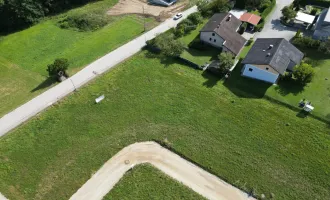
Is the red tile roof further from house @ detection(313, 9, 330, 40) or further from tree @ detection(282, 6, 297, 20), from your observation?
house @ detection(313, 9, 330, 40)

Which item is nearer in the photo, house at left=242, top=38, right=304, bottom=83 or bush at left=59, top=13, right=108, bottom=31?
house at left=242, top=38, right=304, bottom=83

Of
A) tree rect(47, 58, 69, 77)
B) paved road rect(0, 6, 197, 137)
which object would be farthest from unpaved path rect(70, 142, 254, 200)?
tree rect(47, 58, 69, 77)

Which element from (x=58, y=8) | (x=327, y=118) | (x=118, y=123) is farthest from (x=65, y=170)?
(x=58, y=8)

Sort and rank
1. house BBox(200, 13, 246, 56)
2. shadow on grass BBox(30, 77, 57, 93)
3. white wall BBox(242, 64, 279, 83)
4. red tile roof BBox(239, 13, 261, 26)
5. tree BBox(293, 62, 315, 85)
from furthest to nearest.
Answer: red tile roof BBox(239, 13, 261, 26), house BBox(200, 13, 246, 56), shadow on grass BBox(30, 77, 57, 93), white wall BBox(242, 64, 279, 83), tree BBox(293, 62, 315, 85)

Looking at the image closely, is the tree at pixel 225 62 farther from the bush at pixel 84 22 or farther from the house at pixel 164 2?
the bush at pixel 84 22

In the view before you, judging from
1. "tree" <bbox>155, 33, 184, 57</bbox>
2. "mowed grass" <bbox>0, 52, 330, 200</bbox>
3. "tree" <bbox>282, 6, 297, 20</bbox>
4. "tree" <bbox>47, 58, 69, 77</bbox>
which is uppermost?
"tree" <bbox>282, 6, 297, 20</bbox>

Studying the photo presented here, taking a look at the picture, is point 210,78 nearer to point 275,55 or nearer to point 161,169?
point 275,55

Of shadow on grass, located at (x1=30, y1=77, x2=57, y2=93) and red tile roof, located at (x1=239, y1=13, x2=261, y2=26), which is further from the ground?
red tile roof, located at (x1=239, y1=13, x2=261, y2=26)
